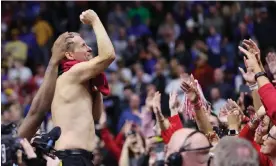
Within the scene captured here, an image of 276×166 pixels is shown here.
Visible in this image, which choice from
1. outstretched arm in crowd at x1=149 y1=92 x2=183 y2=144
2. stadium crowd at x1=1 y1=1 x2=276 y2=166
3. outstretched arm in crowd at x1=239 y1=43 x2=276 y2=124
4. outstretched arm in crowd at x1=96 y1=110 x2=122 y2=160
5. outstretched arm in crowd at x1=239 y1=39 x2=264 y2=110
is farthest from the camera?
outstretched arm in crowd at x1=96 y1=110 x2=122 y2=160

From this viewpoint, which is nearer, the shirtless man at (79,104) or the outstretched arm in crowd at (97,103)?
the shirtless man at (79,104)

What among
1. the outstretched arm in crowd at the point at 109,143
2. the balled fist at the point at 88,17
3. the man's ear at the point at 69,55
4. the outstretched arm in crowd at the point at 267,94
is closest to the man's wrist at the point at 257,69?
the outstretched arm in crowd at the point at 267,94

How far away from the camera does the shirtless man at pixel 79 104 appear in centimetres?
758

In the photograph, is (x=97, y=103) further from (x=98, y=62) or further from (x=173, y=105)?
(x=173, y=105)

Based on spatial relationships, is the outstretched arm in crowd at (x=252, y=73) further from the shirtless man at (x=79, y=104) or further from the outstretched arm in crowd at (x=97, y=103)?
the outstretched arm in crowd at (x=97, y=103)

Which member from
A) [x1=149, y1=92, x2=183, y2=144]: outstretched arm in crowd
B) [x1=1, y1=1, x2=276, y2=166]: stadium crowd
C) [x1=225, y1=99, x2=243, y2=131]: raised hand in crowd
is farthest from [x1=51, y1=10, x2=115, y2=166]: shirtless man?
[x1=225, y1=99, x2=243, y2=131]: raised hand in crowd

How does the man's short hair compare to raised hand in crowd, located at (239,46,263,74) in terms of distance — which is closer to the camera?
the man's short hair

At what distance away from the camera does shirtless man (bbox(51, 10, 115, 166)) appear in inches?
298

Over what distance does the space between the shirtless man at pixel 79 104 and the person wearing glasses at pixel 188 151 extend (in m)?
1.99

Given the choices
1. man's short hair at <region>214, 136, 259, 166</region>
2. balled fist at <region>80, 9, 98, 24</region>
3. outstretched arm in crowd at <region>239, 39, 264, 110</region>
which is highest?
balled fist at <region>80, 9, 98, 24</region>

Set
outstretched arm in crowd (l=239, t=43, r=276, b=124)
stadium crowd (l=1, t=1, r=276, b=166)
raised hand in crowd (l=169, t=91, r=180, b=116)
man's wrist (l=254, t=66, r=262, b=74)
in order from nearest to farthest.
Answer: outstretched arm in crowd (l=239, t=43, r=276, b=124), man's wrist (l=254, t=66, r=262, b=74), raised hand in crowd (l=169, t=91, r=180, b=116), stadium crowd (l=1, t=1, r=276, b=166)

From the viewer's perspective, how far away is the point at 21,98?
1683 cm

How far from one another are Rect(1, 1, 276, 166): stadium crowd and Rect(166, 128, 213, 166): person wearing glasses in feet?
7.88

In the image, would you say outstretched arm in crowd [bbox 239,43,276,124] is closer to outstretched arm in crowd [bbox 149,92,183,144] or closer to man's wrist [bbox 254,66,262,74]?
man's wrist [bbox 254,66,262,74]
